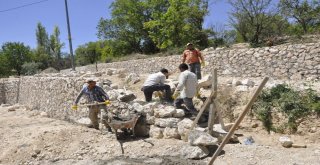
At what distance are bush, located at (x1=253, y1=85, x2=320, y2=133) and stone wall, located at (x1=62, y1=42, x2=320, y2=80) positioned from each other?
11.8 ft

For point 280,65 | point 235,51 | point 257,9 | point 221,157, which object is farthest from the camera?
point 257,9

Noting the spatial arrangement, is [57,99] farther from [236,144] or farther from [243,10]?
[243,10]

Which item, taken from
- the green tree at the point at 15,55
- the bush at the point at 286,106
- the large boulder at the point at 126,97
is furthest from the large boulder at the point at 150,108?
the green tree at the point at 15,55

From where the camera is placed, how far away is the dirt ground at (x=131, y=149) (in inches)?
236

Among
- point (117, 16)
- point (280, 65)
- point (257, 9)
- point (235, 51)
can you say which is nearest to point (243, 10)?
point (257, 9)

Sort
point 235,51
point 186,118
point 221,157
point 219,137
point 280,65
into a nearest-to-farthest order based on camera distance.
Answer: point 221,157, point 219,137, point 186,118, point 280,65, point 235,51

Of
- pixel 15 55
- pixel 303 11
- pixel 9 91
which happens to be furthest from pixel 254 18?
pixel 15 55

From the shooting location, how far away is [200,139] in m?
6.21

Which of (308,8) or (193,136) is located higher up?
(308,8)

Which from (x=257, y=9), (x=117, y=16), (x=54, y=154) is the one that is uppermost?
(x=117, y=16)

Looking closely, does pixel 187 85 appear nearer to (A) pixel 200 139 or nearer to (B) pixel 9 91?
(A) pixel 200 139

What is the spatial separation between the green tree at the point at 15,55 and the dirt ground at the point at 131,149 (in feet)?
115

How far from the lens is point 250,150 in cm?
622

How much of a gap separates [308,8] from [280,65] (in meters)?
11.6
